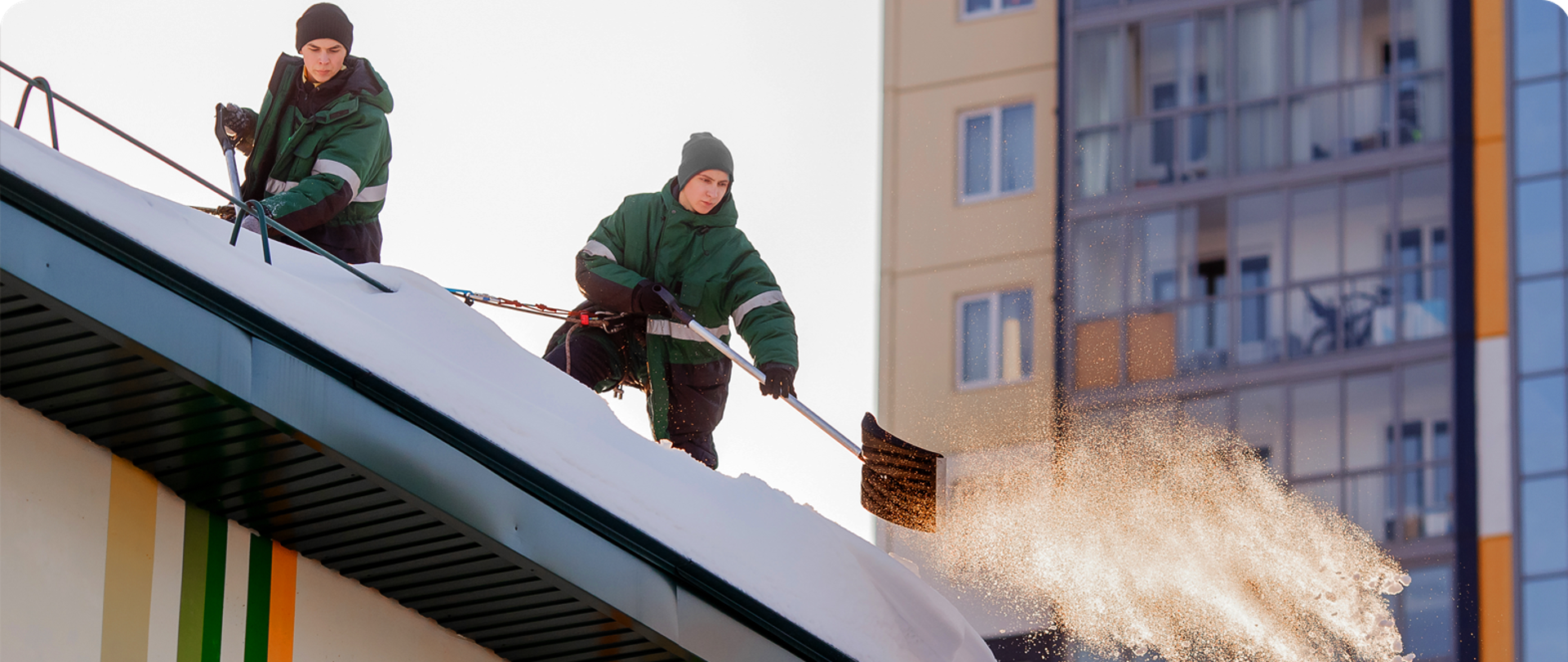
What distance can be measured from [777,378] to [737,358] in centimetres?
16

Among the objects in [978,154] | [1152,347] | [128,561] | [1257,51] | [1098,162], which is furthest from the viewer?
[978,154]

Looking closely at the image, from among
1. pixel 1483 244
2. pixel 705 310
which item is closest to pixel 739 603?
pixel 705 310

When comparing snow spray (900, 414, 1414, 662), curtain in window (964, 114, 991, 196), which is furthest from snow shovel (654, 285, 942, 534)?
curtain in window (964, 114, 991, 196)

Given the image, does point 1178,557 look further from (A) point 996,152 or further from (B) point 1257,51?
(A) point 996,152

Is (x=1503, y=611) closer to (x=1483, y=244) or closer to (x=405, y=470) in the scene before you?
(x=1483, y=244)

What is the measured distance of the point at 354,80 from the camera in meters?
7.06

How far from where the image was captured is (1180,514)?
1697 centimetres

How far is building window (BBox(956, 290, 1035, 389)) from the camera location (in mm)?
23141

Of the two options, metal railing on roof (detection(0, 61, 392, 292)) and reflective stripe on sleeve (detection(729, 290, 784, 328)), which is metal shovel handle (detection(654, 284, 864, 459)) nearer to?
reflective stripe on sleeve (detection(729, 290, 784, 328))

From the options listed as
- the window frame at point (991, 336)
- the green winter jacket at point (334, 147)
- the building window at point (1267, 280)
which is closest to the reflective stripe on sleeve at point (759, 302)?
the green winter jacket at point (334, 147)

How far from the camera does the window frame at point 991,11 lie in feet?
80.4

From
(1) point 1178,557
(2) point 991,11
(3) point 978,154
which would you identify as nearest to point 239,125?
(1) point 1178,557

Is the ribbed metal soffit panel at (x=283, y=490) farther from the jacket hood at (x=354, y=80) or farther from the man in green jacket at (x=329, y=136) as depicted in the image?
the jacket hood at (x=354, y=80)

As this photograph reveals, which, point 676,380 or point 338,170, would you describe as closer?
point 338,170
